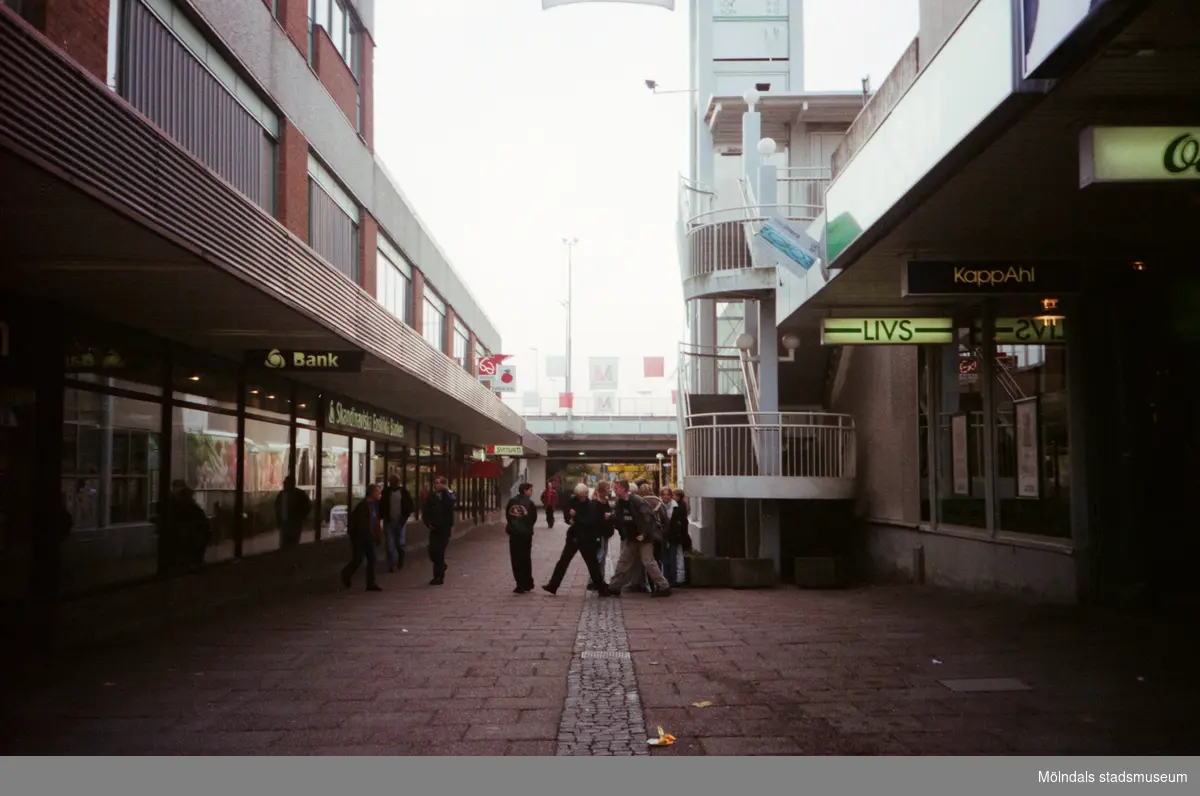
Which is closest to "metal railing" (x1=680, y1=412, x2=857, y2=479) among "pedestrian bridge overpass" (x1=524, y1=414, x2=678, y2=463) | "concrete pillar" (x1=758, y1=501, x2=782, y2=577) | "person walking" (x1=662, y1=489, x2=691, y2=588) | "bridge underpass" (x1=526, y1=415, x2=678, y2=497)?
"concrete pillar" (x1=758, y1=501, x2=782, y2=577)

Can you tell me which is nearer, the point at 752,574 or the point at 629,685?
the point at 629,685

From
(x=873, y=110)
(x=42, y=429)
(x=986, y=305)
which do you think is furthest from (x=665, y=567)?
(x=42, y=429)

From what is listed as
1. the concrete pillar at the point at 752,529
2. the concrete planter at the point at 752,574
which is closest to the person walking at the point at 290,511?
the concrete planter at the point at 752,574

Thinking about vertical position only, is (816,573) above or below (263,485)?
below

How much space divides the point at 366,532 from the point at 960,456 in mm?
7989

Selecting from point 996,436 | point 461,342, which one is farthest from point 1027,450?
point 461,342

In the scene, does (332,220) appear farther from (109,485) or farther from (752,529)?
(752,529)

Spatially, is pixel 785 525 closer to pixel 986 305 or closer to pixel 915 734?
pixel 986 305

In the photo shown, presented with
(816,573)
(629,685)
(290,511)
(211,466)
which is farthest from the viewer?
(290,511)

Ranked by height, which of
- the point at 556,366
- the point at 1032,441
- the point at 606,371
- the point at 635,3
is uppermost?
the point at 556,366

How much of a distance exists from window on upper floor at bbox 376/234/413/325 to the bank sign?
714 cm

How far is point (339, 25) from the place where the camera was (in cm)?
2067

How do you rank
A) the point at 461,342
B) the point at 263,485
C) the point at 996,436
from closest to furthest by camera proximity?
the point at 996,436
the point at 263,485
the point at 461,342

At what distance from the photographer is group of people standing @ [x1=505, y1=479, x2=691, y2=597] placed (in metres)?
15.9
